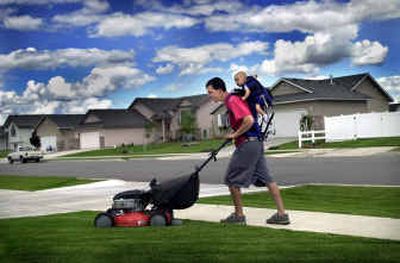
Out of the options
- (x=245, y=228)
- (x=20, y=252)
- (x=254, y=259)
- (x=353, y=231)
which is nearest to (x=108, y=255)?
(x=20, y=252)

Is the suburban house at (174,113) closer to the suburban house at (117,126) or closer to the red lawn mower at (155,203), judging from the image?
the suburban house at (117,126)

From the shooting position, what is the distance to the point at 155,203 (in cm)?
712

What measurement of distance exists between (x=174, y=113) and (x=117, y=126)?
1101 millimetres

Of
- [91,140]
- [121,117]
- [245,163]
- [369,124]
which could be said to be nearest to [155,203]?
[91,140]

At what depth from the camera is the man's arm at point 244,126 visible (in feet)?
21.5

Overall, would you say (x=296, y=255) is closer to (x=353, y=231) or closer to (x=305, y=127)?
(x=353, y=231)

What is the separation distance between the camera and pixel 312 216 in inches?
304

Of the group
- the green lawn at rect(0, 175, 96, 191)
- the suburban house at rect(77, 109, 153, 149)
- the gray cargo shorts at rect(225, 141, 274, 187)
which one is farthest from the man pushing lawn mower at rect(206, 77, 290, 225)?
the green lawn at rect(0, 175, 96, 191)

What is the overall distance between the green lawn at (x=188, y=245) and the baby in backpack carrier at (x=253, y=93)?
123cm

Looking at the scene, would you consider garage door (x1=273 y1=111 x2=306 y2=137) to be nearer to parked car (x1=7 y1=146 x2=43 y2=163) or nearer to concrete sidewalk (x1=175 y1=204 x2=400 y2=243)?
concrete sidewalk (x1=175 y1=204 x2=400 y2=243)

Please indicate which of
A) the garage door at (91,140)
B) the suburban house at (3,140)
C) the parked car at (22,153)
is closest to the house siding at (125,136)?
the garage door at (91,140)

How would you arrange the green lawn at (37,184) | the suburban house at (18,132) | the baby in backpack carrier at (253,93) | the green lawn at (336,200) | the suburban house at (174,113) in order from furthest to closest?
the green lawn at (37,184) → the green lawn at (336,200) → the suburban house at (18,132) → the baby in backpack carrier at (253,93) → the suburban house at (174,113)

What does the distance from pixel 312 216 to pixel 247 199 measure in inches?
118

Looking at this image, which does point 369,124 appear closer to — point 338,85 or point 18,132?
point 338,85
